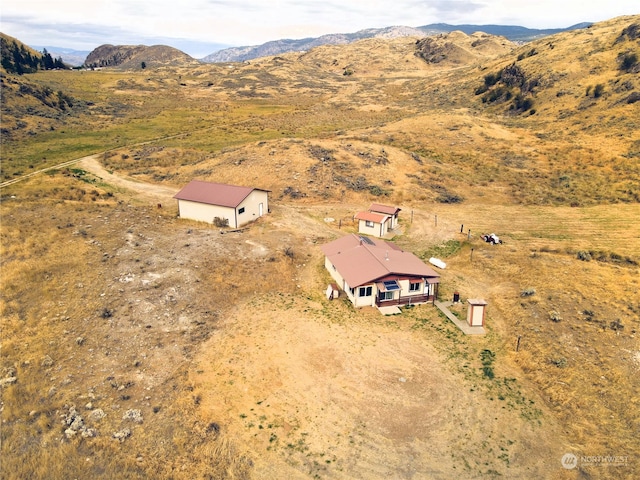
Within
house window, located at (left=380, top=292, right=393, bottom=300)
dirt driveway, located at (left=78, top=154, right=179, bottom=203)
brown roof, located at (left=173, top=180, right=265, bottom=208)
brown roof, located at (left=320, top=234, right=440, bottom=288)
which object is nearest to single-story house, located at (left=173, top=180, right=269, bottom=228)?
brown roof, located at (left=173, top=180, right=265, bottom=208)

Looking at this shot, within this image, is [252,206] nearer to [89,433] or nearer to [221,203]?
[221,203]

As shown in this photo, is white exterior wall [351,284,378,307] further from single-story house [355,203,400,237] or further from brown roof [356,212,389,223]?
brown roof [356,212,389,223]

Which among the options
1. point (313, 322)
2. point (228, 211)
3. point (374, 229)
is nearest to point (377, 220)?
point (374, 229)

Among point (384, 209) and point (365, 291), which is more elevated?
point (384, 209)

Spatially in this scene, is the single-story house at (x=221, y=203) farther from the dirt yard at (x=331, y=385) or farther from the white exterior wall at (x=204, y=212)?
the dirt yard at (x=331, y=385)

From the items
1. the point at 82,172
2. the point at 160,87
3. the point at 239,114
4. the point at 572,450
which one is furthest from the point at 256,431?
the point at 160,87

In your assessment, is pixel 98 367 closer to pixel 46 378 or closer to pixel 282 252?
pixel 46 378
